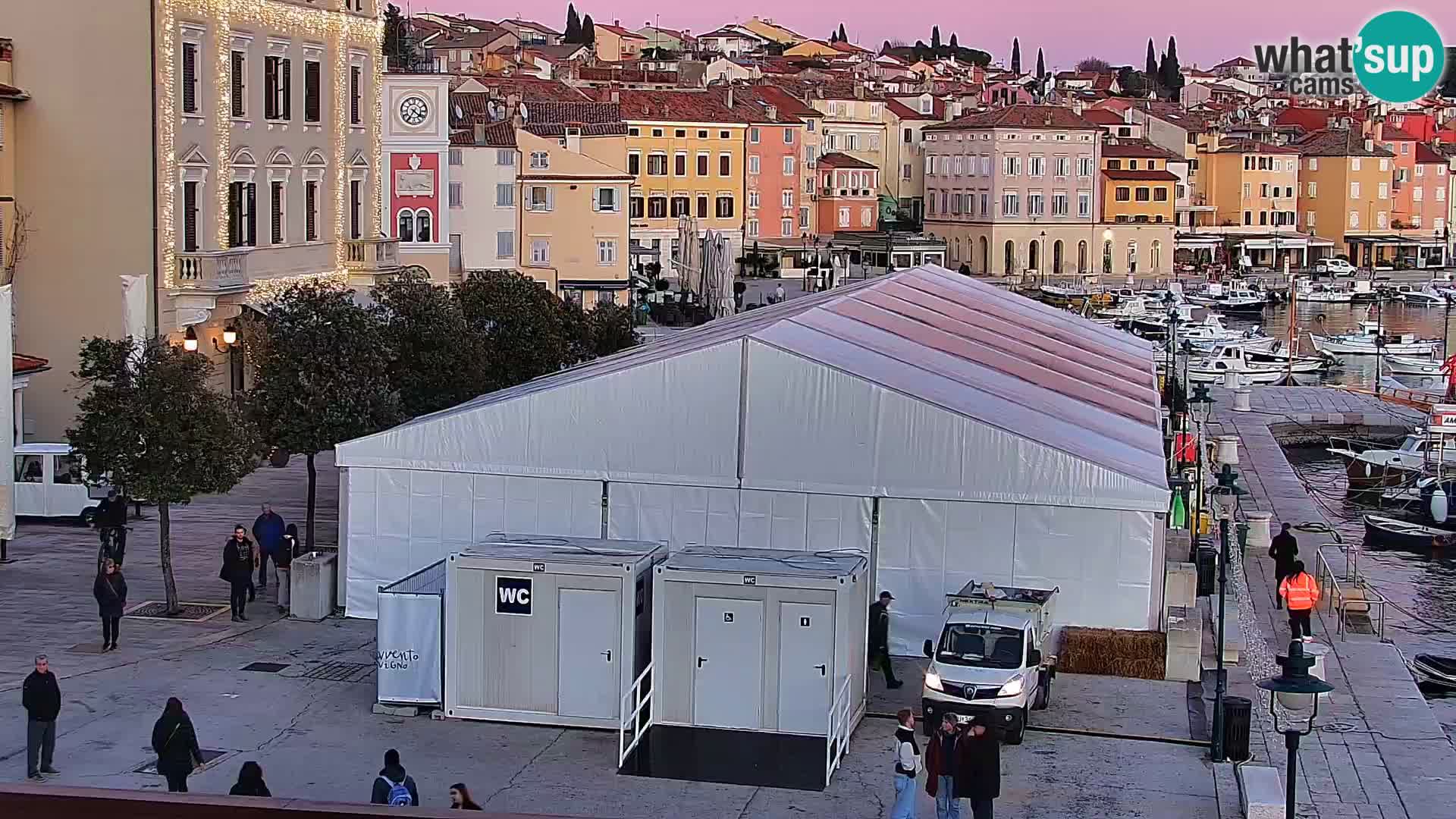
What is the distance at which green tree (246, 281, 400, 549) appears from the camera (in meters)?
25.6

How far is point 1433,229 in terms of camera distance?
14088 centimetres

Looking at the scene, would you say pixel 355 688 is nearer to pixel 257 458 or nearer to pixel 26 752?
pixel 26 752

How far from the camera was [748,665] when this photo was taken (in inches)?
658

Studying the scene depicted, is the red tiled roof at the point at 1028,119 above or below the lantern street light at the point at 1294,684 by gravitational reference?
above

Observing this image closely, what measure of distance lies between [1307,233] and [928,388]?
118576 millimetres

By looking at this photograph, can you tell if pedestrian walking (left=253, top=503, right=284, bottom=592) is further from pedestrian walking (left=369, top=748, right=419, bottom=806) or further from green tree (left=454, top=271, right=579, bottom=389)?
pedestrian walking (left=369, top=748, right=419, bottom=806)

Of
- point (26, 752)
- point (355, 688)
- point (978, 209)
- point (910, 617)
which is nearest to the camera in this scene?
point (26, 752)

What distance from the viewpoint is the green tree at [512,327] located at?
108 ft

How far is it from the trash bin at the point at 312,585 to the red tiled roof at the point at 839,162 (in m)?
94.6

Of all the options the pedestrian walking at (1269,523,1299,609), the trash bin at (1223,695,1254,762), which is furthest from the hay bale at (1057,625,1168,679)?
the pedestrian walking at (1269,523,1299,609)

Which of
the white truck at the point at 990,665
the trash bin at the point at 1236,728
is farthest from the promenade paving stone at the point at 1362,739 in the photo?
the white truck at the point at 990,665

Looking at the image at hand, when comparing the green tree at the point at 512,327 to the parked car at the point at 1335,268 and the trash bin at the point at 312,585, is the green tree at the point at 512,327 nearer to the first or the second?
the trash bin at the point at 312,585

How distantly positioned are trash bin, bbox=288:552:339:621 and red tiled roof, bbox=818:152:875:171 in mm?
94611

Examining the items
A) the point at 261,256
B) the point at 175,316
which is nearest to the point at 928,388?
the point at 175,316
